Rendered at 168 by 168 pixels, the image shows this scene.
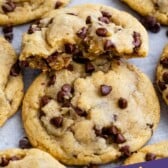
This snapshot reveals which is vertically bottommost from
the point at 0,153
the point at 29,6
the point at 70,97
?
the point at 0,153

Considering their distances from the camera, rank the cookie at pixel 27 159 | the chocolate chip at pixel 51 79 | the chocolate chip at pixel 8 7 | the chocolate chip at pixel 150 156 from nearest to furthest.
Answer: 1. the cookie at pixel 27 159
2. the chocolate chip at pixel 150 156
3. the chocolate chip at pixel 51 79
4. the chocolate chip at pixel 8 7

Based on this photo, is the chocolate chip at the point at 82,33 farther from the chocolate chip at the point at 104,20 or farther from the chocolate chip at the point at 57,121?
the chocolate chip at the point at 57,121

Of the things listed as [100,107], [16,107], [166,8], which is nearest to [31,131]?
[16,107]

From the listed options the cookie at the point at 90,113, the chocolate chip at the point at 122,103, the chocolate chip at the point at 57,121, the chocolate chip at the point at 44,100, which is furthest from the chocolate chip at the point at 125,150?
the chocolate chip at the point at 44,100

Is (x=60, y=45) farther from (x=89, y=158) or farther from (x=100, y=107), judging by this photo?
(x=89, y=158)

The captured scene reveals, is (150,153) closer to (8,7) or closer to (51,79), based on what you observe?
(51,79)

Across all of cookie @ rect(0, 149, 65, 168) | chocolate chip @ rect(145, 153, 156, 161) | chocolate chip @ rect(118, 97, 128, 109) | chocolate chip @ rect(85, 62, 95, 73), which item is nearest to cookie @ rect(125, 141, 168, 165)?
chocolate chip @ rect(145, 153, 156, 161)

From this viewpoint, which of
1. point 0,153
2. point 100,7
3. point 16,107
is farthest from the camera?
point 100,7
